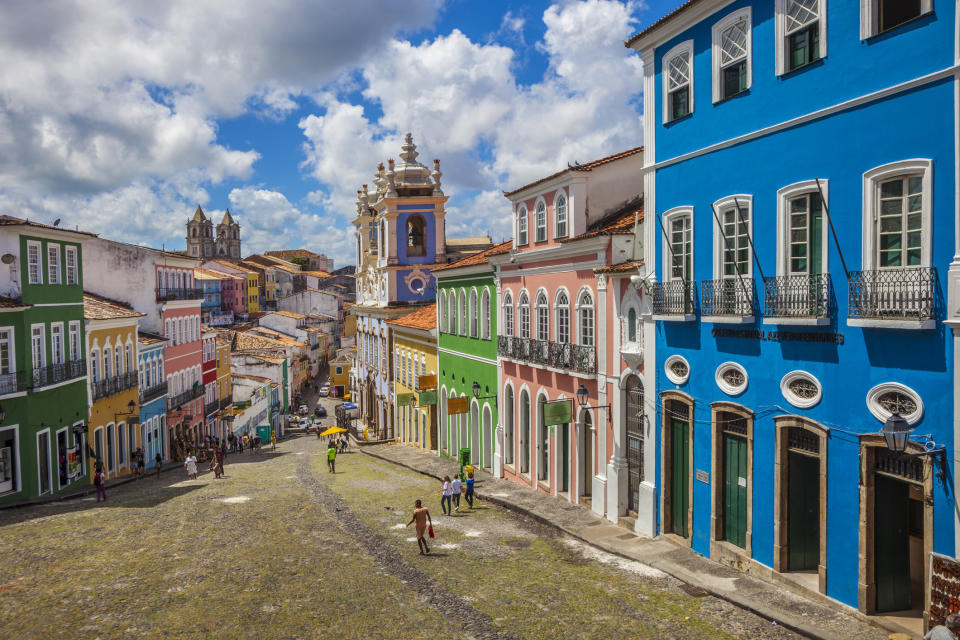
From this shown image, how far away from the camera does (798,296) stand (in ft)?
40.0

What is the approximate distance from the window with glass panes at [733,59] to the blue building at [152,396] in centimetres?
2883

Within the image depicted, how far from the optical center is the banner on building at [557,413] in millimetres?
19734

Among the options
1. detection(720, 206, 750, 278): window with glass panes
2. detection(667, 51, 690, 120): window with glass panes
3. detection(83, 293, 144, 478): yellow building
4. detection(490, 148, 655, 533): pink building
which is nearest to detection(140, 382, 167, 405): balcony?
detection(83, 293, 144, 478): yellow building

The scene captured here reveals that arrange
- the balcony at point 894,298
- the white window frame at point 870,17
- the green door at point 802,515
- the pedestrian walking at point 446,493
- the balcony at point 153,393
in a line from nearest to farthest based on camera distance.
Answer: the balcony at point 894,298
the white window frame at point 870,17
the green door at point 802,515
the pedestrian walking at point 446,493
the balcony at point 153,393

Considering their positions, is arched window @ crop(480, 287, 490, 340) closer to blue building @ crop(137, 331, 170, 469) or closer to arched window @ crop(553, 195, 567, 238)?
arched window @ crop(553, 195, 567, 238)

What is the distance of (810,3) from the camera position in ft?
39.4

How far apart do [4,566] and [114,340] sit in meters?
18.2

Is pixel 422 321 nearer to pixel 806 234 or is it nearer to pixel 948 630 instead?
pixel 806 234

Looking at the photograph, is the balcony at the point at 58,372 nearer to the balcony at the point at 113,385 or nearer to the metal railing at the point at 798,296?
the balcony at the point at 113,385

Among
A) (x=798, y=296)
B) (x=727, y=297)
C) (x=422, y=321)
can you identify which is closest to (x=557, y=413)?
(x=727, y=297)

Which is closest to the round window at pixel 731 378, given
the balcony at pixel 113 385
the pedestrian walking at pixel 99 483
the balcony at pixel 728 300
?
the balcony at pixel 728 300

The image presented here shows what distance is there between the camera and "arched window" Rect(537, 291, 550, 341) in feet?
71.7

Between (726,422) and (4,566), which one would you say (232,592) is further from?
(726,422)

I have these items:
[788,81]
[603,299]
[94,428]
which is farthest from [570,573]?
[94,428]
